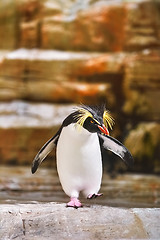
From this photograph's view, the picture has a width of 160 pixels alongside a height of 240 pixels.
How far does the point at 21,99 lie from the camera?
203 inches

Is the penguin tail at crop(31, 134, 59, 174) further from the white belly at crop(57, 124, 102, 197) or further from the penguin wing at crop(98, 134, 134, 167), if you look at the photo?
the penguin wing at crop(98, 134, 134, 167)

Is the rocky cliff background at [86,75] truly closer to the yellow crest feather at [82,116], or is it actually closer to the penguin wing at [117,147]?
the penguin wing at [117,147]

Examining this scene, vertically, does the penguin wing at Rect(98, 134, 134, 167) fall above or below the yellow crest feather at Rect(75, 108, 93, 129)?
below

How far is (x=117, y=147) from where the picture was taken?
2168 millimetres

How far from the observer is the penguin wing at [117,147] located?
6.86 ft

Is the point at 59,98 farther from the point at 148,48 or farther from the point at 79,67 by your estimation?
the point at 148,48

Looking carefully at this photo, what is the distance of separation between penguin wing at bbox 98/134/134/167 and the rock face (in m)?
0.31

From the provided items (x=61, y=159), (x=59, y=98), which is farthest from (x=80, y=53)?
(x=61, y=159)

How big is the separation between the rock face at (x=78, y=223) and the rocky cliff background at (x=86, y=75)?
114 inches

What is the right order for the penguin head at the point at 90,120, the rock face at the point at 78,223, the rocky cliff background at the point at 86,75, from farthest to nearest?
the rocky cliff background at the point at 86,75
the penguin head at the point at 90,120
the rock face at the point at 78,223

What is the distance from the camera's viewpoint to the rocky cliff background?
16.0 ft

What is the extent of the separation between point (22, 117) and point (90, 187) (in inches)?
117

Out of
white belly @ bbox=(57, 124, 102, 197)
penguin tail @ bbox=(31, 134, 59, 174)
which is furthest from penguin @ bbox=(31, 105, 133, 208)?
penguin tail @ bbox=(31, 134, 59, 174)

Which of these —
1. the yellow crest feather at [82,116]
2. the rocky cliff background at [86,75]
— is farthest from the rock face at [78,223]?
the rocky cliff background at [86,75]
